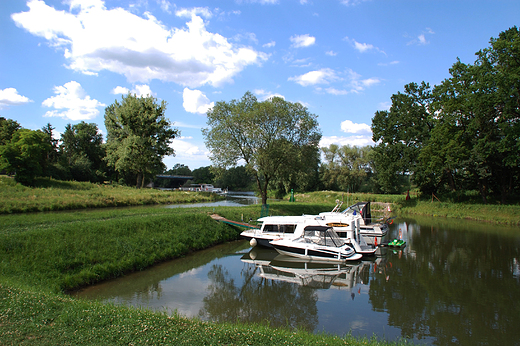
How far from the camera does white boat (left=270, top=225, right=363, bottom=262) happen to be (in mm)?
17094

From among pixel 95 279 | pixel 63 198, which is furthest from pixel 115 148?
pixel 95 279

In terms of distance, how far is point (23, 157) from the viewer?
→ 120ft

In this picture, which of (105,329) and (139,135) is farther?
(139,135)

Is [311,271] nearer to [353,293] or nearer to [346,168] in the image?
[353,293]

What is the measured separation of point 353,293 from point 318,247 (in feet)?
15.1

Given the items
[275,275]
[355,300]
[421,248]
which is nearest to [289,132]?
[421,248]

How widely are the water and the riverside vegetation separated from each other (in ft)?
3.95

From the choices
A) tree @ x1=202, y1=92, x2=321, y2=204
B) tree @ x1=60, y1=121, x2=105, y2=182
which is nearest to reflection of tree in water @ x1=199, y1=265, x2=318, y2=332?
tree @ x1=202, y1=92, x2=321, y2=204

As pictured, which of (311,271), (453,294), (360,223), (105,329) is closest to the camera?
(105,329)

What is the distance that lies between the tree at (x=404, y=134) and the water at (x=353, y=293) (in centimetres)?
2728

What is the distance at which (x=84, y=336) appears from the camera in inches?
253

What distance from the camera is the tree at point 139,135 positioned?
155ft

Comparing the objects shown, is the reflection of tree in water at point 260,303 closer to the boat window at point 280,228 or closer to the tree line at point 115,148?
the boat window at point 280,228

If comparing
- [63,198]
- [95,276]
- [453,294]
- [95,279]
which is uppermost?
[63,198]
